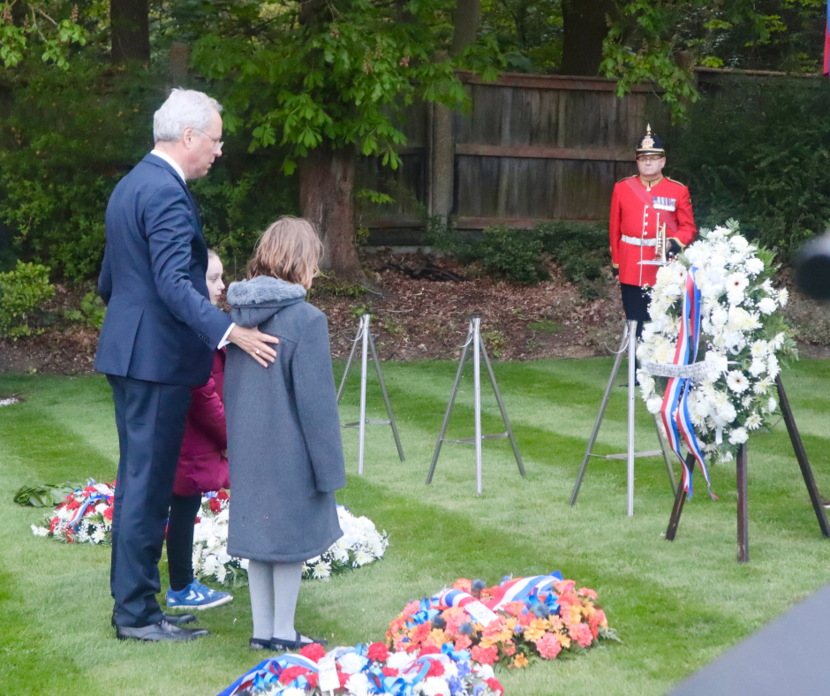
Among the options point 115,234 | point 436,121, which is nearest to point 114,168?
point 436,121

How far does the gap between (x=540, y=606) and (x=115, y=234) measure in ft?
6.73

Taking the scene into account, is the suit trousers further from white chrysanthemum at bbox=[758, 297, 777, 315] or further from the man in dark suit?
white chrysanthemum at bbox=[758, 297, 777, 315]

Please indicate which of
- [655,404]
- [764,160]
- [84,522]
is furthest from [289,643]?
[764,160]

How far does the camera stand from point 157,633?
12.8 ft

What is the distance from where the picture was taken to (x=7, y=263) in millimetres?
11617

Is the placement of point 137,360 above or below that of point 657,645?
above

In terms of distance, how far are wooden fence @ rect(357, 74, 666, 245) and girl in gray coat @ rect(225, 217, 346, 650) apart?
1010 cm

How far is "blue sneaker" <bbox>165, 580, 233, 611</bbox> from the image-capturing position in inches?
171

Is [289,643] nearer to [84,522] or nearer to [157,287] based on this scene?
[157,287]

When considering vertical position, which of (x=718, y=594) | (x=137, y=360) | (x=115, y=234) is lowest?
(x=718, y=594)

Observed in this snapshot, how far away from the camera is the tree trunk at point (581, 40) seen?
1479 centimetres

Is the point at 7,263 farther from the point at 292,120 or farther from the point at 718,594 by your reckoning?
the point at 718,594

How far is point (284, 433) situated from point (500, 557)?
1.66m

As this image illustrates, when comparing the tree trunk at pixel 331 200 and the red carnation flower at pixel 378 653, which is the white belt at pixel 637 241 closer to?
the tree trunk at pixel 331 200
